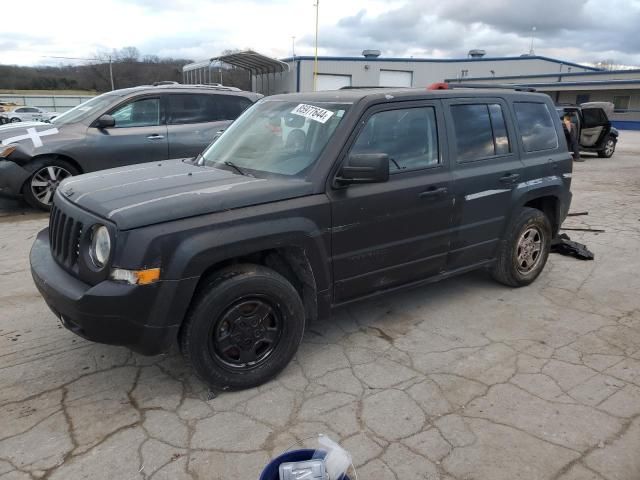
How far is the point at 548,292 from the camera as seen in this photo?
16.1 ft

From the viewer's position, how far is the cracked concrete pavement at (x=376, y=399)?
8.46ft

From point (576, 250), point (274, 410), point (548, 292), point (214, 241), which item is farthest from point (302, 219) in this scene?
point (576, 250)

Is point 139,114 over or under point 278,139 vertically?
over

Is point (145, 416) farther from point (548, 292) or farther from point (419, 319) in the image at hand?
point (548, 292)

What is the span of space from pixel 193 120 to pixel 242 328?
5.84 meters

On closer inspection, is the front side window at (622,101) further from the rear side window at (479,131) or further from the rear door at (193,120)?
the rear side window at (479,131)

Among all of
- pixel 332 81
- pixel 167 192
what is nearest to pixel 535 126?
pixel 167 192

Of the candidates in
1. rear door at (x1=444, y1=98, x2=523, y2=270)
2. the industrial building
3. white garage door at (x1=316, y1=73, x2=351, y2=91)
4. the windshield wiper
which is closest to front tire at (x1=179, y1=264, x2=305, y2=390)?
the windshield wiper

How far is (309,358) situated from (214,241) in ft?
4.10

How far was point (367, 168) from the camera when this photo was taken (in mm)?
3166

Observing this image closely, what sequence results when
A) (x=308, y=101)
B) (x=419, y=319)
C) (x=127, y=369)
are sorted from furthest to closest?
(x=419, y=319), (x=308, y=101), (x=127, y=369)

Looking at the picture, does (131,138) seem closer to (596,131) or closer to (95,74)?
(596,131)

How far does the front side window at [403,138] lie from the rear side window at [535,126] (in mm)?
1218

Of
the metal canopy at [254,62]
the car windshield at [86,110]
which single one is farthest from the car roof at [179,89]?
the metal canopy at [254,62]
